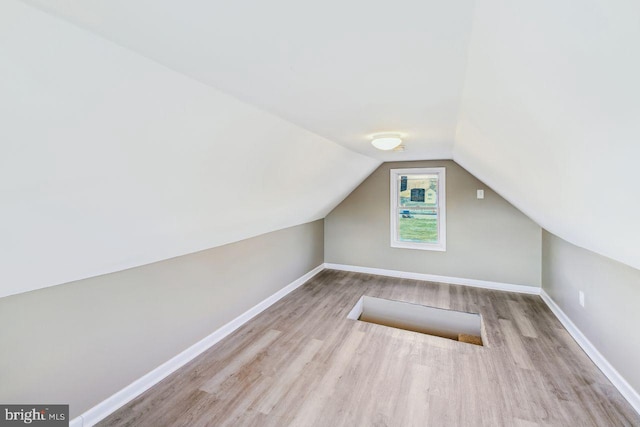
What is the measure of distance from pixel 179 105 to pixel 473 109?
144 centimetres

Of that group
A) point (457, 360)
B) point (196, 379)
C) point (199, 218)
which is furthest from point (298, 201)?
point (457, 360)

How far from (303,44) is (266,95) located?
18.0 inches

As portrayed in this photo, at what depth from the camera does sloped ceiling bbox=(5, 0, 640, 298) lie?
71cm

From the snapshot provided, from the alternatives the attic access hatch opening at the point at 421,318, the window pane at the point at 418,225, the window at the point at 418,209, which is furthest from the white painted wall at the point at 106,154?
the window pane at the point at 418,225

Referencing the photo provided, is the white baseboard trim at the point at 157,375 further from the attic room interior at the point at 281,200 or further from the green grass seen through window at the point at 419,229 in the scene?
the green grass seen through window at the point at 419,229

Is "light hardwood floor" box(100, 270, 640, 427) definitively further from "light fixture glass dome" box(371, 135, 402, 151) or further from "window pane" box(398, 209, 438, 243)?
"light fixture glass dome" box(371, 135, 402, 151)

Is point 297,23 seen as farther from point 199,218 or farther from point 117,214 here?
point 199,218

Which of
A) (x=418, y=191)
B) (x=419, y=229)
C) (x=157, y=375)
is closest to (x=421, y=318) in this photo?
(x=419, y=229)

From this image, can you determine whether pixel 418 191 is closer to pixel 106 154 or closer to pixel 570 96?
pixel 570 96

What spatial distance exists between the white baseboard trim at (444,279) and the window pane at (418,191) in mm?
1102

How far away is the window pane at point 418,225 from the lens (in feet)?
14.5

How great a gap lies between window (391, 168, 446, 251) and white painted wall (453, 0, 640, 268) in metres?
2.76

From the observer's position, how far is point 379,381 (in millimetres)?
2178

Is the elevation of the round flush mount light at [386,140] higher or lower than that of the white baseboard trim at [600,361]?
higher
